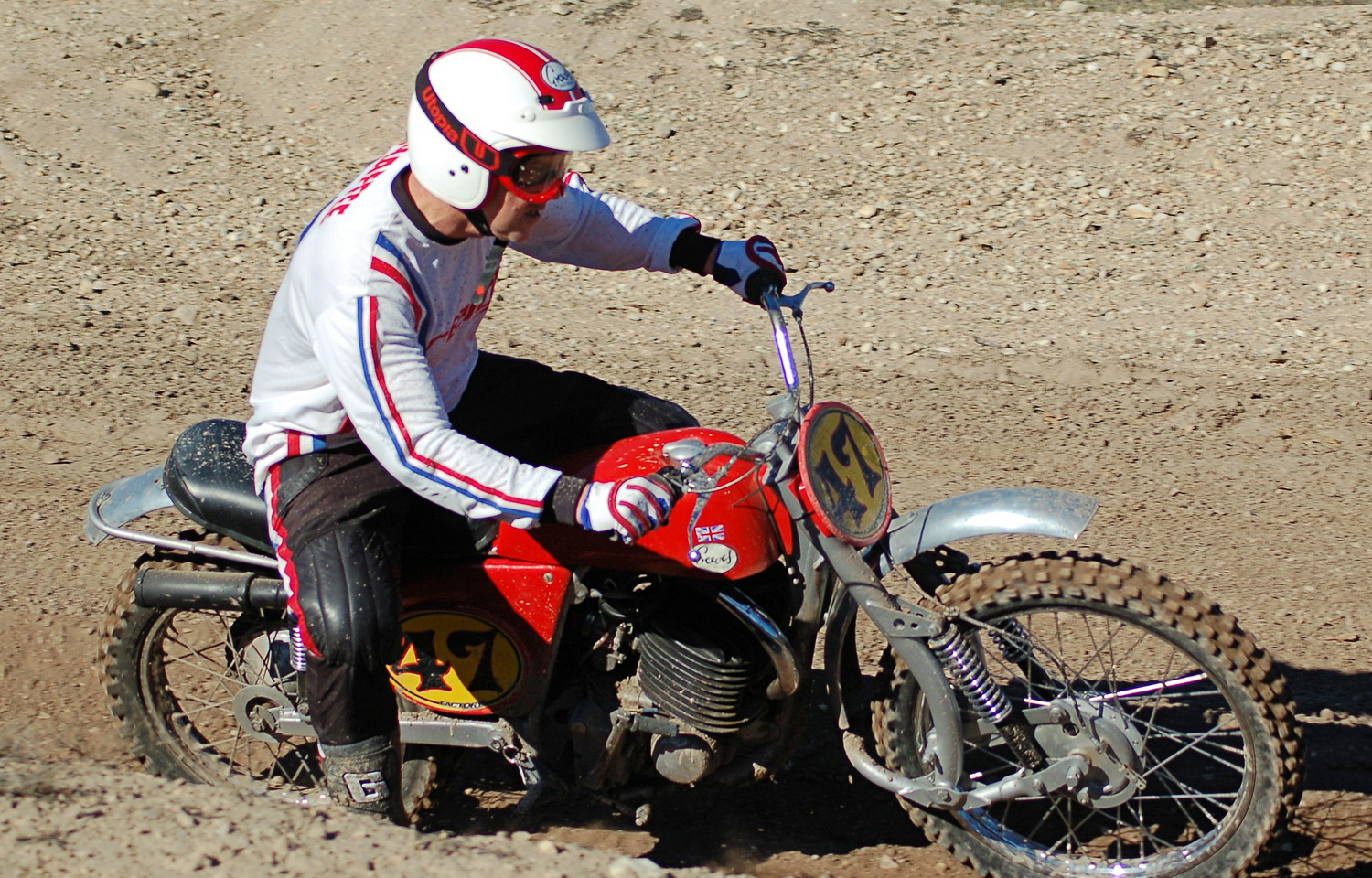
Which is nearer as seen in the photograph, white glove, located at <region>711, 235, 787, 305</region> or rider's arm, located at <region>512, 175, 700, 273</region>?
white glove, located at <region>711, 235, 787, 305</region>

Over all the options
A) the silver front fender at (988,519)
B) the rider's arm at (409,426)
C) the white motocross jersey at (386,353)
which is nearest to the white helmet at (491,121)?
the white motocross jersey at (386,353)

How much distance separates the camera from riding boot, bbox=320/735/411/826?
349 centimetres

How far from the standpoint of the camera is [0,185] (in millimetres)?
9125

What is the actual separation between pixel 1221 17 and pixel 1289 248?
3525 mm

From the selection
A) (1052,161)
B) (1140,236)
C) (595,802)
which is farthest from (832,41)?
(595,802)

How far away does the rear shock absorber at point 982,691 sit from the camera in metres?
3.40

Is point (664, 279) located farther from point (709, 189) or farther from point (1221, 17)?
point (1221, 17)

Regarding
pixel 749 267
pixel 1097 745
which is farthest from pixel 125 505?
pixel 1097 745

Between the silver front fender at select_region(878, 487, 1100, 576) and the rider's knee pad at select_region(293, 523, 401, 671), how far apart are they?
120cm

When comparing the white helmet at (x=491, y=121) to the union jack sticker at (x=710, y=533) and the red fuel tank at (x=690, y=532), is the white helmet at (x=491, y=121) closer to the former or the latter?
the red fuel tank at (x=690, y=532)

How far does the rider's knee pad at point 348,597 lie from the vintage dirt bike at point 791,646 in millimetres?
258

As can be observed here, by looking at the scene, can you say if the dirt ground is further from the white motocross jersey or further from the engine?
the white motocross jersey

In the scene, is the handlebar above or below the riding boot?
above

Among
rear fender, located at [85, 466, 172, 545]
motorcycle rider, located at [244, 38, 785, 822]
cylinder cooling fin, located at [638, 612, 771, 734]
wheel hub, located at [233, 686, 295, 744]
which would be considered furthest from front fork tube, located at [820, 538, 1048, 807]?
rear fender, located at [85, 466, 172, 545]
